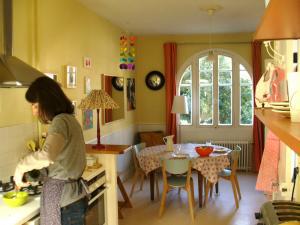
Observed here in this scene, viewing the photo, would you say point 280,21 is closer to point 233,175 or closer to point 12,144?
point 12,144

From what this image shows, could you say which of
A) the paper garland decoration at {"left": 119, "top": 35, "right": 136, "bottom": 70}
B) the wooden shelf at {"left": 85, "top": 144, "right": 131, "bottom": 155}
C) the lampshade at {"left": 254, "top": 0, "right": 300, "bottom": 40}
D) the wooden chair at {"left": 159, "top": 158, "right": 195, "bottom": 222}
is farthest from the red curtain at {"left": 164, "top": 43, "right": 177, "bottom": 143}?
the lampshade at {"left": 254, "top": 0, "right": 300, "bottom": 40}

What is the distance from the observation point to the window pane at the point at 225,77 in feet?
21.2

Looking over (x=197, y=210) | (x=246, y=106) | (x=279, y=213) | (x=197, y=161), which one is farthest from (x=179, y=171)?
(x=246, y=106)

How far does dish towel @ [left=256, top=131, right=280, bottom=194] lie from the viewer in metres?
2.36

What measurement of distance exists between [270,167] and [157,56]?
14.9 ft

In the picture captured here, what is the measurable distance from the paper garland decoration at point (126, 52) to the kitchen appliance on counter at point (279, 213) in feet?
14.1

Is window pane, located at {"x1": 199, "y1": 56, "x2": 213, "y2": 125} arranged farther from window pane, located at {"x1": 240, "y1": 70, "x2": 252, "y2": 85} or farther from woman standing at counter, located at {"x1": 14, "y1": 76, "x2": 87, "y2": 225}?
woman standing at counter, located at {"x1": 14, "y1": 76, "x2": 87, "y2": 225}

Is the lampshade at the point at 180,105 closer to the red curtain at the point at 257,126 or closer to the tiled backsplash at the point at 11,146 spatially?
the red curtain at the point at 257,126

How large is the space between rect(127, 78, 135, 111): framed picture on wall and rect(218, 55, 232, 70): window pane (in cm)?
177

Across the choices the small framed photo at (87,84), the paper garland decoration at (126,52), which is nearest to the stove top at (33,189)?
the small framed photo at (87,84)

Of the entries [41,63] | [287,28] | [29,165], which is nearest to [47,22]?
[41,63]

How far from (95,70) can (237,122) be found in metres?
3.20

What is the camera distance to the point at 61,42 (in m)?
3.61

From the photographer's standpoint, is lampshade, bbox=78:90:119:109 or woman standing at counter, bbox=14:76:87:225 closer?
woman standing at counter, bbox=14:76:87:225
